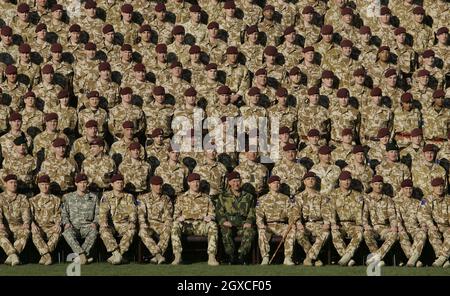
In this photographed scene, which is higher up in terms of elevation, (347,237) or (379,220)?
(379,220)

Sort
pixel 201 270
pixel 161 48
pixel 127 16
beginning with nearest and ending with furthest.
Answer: pixel 201 270, pixel 161 48, pixel 127 16

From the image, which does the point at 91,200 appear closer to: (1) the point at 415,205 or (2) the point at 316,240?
(2) the point at 316,240

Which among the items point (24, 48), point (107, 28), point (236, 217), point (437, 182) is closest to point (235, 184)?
point (236, 217)

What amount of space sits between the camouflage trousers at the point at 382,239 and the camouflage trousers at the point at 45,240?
201 inches

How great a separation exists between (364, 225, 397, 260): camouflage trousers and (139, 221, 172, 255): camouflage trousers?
329 centimetres

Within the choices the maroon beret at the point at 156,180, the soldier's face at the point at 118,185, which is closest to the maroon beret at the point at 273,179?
the maroon beret at the point at 156,180

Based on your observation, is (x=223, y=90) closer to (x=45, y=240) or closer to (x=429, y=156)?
(x=429, y=156)

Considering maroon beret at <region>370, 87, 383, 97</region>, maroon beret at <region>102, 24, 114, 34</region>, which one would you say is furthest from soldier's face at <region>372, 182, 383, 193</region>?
maroon beret at <region>102, 24, 114, 34</region>

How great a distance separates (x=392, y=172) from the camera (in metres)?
23.5

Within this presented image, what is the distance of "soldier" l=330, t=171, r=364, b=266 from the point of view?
2219 centimetres

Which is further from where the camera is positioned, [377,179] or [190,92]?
[190,92]

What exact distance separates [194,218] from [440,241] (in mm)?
4101

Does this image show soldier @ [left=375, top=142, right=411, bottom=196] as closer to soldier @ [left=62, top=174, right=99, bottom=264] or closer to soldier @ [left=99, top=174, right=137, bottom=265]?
soldier @ [left=99, top=174, right=137, bottom=265]

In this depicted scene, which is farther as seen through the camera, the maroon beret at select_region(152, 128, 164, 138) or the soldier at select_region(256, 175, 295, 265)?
the maroon beret at select_region(152, 128, 164, 138)
